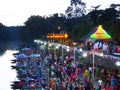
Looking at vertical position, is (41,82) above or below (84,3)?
below

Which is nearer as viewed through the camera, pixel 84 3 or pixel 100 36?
pixel 100 36

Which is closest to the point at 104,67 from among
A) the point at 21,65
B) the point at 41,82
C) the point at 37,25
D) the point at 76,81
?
the point at 76,81

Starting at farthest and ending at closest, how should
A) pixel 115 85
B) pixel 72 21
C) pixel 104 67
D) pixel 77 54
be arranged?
pixel 72 21, pixel 77 54, pixel 104 67, pixel 115 85

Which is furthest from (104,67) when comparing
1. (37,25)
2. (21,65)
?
(37,25)

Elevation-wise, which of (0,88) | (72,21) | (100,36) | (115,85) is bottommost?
(0,88)

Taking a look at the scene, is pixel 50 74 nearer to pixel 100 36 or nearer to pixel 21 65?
pixel 100 36

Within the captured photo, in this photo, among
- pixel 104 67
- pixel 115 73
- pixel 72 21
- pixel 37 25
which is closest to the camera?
pixel 115 73

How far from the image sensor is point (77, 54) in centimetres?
4709

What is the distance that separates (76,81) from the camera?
30750 millimetres

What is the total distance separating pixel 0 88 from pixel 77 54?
13.6m

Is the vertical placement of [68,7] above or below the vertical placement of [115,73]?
above

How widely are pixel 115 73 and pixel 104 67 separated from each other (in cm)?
409

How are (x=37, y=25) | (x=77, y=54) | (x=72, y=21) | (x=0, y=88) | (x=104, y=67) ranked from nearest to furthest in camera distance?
(x=104, y=67)
(x=77, y=54)
(x=0, y=88)
(x=72, y=21)
(x=37, y=25)

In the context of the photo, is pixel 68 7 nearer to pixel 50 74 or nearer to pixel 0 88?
pixel 0 88
